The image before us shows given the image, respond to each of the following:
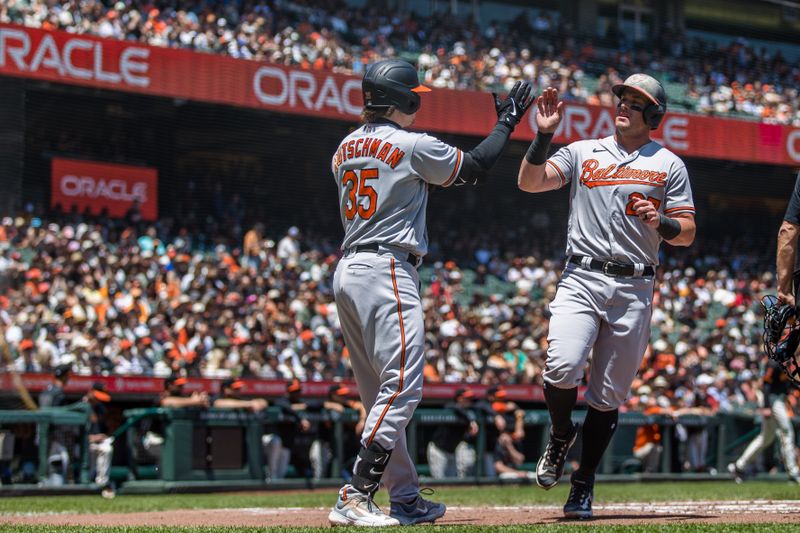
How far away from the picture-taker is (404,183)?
5137mm

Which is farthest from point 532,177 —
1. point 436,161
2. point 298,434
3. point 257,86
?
point 257,86

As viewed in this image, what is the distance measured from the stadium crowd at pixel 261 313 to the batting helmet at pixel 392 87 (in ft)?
28.6

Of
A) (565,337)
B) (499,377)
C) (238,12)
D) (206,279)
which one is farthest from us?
(238,12)

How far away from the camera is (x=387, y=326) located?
197 inches

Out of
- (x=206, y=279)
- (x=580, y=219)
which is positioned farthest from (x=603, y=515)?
(x=206, y=279)

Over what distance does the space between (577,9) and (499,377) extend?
15.0m

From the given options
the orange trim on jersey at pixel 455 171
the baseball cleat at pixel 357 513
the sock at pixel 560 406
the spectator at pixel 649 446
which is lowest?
the spectator at pixel 649 446

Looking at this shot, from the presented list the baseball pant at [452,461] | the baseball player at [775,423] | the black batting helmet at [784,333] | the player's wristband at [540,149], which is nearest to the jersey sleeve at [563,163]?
the player's wristband at [540,149]

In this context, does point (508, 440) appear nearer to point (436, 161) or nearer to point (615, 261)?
point (615, 261)

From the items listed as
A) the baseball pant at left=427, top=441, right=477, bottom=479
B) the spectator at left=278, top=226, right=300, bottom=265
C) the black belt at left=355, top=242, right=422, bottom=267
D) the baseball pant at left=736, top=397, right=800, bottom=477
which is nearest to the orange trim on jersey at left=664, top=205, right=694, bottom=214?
the black belt at left=355, top=242, right=422, bottom=267

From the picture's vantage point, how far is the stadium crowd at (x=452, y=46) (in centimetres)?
2145

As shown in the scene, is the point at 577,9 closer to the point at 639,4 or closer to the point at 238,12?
the point at 639,4

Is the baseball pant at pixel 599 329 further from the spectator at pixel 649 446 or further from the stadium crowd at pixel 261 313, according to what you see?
the spectator at pixel 649 446

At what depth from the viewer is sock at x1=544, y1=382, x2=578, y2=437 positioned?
5.77m
